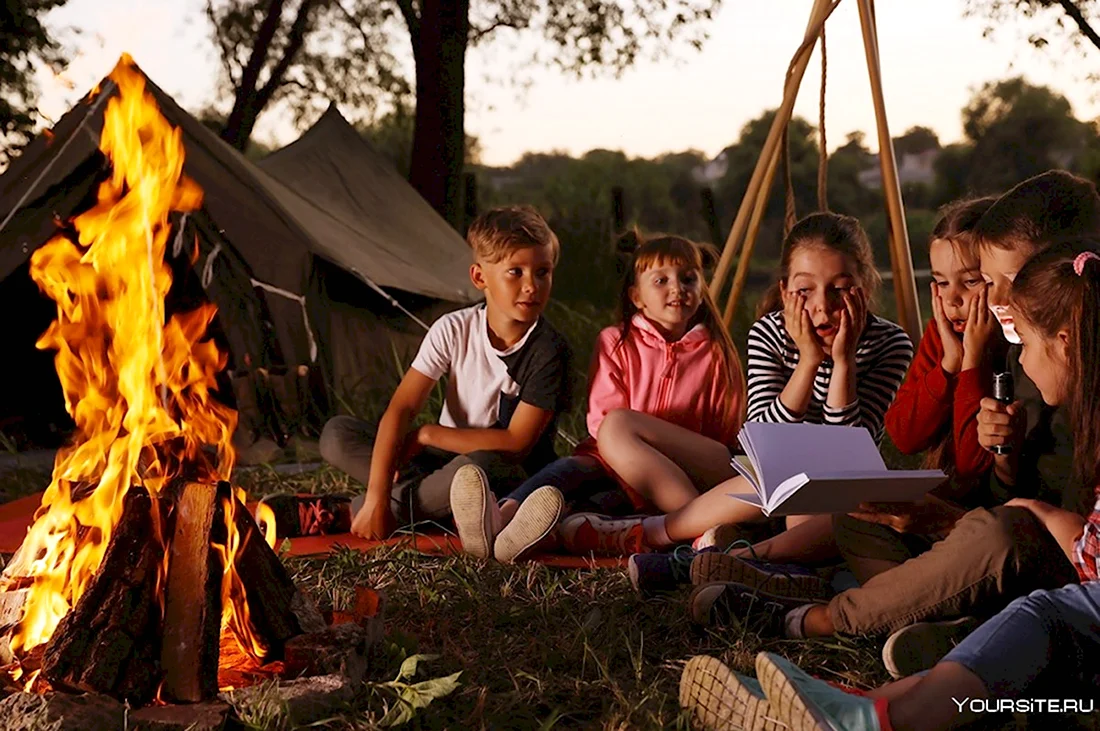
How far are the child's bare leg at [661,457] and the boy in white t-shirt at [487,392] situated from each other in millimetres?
A: 267

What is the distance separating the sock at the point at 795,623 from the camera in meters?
2.58

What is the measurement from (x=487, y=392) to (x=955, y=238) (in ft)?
A: 5.20

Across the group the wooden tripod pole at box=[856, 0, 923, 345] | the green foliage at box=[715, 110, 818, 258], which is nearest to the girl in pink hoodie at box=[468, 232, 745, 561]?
the wooden tripod pole at box=[856, 0, 923, 345]

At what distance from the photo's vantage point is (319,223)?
229 inches

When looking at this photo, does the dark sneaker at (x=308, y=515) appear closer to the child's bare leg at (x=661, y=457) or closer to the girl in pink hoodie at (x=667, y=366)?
the girl in pink hoodie at (x=667, y=366)

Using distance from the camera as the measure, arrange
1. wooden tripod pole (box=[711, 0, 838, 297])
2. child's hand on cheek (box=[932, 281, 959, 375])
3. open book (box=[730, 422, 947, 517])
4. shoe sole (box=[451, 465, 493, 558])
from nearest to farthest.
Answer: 1. open book (box=[730, 422, 947, 517])
2. child's hand on cheek (box=[932, 281, 959, 375])
3. shoe sole (box=[451, 465, 493, 558])
4. wooden tripod pole (box=[711, 0, 838, 297])

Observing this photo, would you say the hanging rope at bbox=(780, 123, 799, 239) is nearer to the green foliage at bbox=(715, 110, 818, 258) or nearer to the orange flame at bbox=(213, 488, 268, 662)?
the orange flame at bbox=(213, 488, 268, 662)

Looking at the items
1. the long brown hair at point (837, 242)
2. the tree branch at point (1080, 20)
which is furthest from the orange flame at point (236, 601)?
the tree branch at point (1080, 20)

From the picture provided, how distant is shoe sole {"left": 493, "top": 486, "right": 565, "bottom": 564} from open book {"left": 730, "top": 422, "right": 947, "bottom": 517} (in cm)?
61

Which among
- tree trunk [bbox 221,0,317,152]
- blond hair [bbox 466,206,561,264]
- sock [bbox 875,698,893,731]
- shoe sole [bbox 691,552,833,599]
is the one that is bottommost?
sock [bbox 875,698,893,731]

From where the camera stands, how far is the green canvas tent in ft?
17.2

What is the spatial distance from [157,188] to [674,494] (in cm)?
169

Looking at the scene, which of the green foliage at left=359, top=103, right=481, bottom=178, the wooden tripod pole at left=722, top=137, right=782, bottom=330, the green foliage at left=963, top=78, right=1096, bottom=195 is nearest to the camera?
the wooden tripod pole at left=722, top=137, right=782, bottom=330

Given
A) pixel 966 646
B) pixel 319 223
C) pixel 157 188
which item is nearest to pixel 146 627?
pixel 157 188
